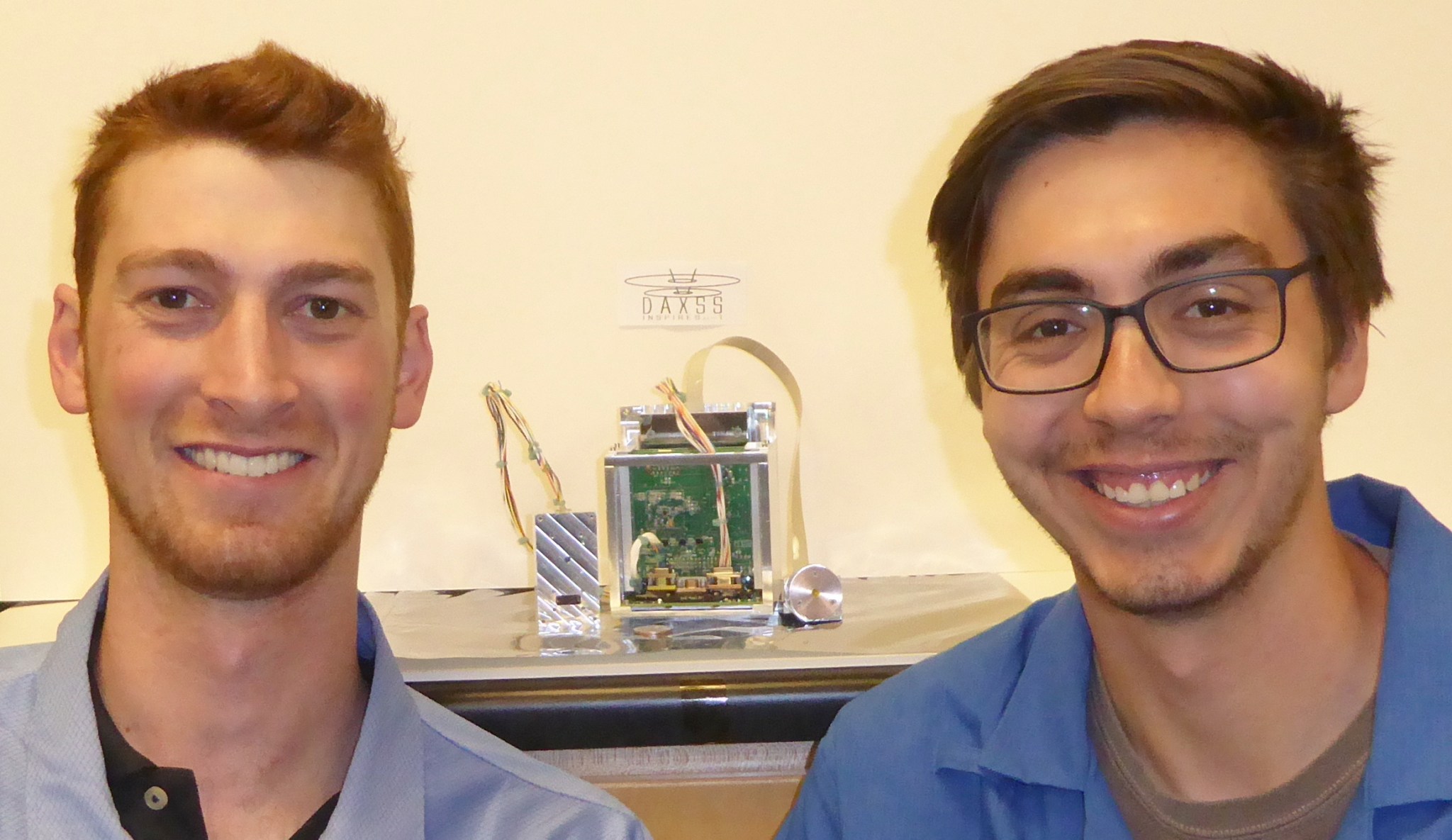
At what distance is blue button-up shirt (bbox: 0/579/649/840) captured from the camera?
117 cm

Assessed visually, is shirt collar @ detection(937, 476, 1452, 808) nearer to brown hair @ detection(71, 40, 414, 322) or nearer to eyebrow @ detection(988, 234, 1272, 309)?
eyebrow @ detection(988, 234, 1272, 309)

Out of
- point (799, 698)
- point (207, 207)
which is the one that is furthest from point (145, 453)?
point (799, 698)

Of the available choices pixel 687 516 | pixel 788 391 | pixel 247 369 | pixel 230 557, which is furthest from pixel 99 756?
pixel 788 391

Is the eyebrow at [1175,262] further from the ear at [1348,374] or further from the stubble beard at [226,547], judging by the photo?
the stubble beard at [226,547]

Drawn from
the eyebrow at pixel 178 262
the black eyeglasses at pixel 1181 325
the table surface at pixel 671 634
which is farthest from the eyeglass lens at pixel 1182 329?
the eyebrow at pixel 178 262

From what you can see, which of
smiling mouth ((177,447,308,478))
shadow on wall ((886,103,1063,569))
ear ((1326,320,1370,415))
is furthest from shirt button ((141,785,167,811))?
shadow on wall ((886,103,1063,569))

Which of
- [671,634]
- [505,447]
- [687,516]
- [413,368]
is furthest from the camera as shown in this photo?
[505,447]

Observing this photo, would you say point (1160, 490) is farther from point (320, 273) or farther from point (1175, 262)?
point (320, 273)

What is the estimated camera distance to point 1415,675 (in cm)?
116

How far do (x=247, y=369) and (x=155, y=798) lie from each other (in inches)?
15.8

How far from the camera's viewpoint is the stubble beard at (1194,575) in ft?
3.91

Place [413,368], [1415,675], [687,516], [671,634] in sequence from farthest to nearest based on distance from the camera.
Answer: [687,516]
[671,634]
[413,368]
[1415,675]

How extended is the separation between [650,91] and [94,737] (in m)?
1.31

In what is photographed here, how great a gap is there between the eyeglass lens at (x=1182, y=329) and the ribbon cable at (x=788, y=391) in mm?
888
